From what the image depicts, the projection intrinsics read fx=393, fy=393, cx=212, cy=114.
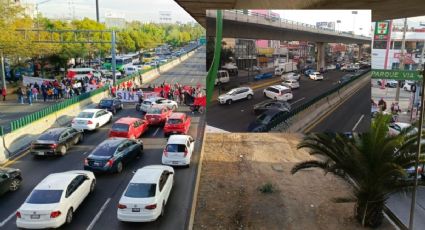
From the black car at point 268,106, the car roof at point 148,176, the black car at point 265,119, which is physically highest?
the black car at point 268,106

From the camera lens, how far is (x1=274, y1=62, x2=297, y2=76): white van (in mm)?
15578

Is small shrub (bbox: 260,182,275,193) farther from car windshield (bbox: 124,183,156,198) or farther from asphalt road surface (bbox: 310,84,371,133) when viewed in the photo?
car windshield (bbox: 124,183,156,198)

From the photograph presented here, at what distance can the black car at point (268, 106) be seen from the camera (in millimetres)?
14789

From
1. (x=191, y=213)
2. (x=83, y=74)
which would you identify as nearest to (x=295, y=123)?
(x=191, y=213)

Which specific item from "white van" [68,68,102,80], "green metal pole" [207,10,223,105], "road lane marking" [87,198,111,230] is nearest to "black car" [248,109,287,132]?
"green metal pole" [207,10,223,105]

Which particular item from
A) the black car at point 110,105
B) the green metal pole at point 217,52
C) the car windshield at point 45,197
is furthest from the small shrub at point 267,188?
the black car at point 110,105

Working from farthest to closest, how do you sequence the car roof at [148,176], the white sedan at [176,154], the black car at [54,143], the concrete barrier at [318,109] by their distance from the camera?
the black car at [54,143], the white sedan at [176,154], the concrete barrier at [318,109], the car roof at [148,176]

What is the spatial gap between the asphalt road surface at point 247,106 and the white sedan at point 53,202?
5166mm

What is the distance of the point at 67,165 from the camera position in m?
18.5

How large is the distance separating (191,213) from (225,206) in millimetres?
1563

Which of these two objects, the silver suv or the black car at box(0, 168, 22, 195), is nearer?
the silver suv

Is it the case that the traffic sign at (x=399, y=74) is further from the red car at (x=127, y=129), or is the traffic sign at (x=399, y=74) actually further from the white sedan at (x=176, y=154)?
the red car at (x=127, y=129)

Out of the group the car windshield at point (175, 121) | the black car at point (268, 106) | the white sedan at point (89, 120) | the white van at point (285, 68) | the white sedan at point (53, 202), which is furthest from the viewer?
the white sedan at point (89, 120)

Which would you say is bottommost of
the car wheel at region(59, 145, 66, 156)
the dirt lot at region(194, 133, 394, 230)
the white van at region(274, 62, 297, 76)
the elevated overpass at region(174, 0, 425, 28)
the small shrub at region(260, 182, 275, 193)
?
the dirt lot at region(194, 133, 394, 230)
